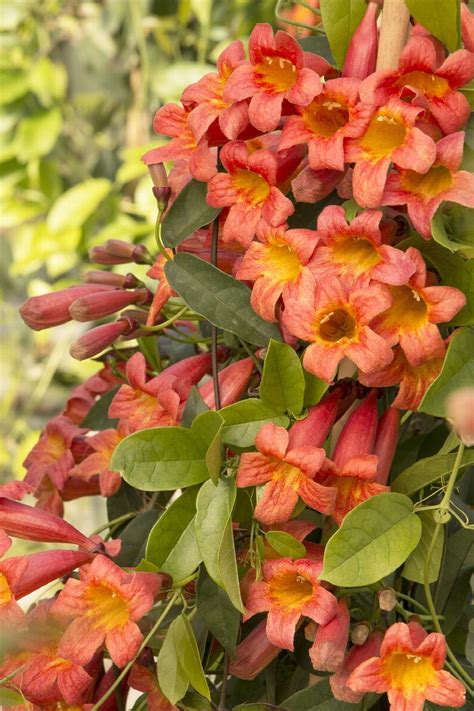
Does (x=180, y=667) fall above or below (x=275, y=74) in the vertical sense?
below

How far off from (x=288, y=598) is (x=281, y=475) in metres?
0.06

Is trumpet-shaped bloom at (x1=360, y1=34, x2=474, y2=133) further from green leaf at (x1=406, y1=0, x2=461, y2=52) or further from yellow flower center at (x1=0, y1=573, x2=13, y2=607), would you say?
yellow flower center at (x1=0, y1=573, x2=13, y2=607)

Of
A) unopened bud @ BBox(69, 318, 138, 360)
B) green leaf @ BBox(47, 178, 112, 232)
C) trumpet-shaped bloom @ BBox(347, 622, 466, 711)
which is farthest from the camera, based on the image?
green leaf @ BBox(47, 178, 112, 232)

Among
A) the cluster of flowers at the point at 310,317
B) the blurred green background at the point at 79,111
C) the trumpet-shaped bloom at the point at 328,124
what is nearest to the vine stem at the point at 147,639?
the cluster of flowers at the point at 310,317

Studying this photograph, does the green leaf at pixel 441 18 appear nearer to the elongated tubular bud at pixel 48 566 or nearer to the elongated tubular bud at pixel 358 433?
the elongated tubular bud at pixel 358 433

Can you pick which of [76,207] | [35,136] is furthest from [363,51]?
[35,136]

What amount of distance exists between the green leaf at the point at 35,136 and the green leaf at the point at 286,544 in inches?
49.9

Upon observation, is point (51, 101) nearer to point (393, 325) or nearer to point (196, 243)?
point (196, 243)

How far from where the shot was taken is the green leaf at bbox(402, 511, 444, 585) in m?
0.47

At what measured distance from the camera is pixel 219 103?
482 millimetres

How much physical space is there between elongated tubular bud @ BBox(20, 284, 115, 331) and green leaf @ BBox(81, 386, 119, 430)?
8 centimetres

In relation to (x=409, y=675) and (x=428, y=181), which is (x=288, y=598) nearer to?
(x=409, y=675)

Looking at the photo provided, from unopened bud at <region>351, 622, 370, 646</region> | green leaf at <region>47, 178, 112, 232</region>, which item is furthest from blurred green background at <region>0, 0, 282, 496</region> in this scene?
unopened bud at <region>351, 622, 370, 646</region>

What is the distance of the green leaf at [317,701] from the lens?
18.7 inches
